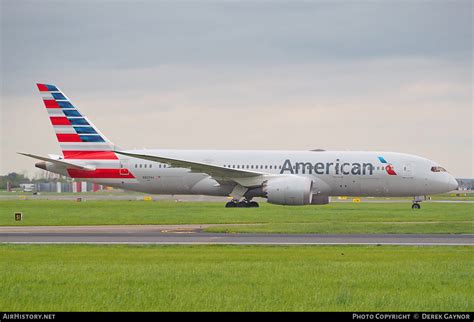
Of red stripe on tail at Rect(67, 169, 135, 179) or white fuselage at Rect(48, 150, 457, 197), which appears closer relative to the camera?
white fuselage at Rect(48, 150, 457, 197)

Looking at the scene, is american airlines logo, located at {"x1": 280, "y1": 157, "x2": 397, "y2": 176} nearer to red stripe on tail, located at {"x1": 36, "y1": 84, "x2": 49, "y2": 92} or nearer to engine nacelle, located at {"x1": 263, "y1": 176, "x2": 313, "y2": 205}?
engine nacelle, located at {"x1": 263, "y1": 176, "x2": 313, "y2": 205}

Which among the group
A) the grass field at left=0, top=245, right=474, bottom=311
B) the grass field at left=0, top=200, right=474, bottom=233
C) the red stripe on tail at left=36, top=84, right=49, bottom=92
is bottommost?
the grass field at left=0, top=245, right=474, bottom=311

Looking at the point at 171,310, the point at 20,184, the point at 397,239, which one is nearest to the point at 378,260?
the point at 397,239

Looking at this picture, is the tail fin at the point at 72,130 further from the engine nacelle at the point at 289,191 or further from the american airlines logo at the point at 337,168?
Result: the engine nacelle at the point at 289,191

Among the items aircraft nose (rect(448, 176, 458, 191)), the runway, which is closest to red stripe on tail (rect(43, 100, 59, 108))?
the runway

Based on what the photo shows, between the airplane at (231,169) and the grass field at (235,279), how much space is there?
2789cm

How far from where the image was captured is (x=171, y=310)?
14461mm

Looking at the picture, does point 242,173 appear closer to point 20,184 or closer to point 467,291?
point 467,291

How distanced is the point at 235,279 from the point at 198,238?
11433 mm

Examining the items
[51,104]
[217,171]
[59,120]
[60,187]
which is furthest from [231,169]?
[60,187]

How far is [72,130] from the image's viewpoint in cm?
5856

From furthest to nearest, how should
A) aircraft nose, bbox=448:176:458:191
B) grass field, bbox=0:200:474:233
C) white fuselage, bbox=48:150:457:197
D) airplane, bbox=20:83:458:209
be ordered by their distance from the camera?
aircraft nose, bbox=448:176:458:191, white fuselage, bbox=48:150:457:197, airplane, bbox=20:83:458:209, grass field, bbox=0:200:474:233

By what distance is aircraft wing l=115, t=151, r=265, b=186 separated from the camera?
51.6 metres

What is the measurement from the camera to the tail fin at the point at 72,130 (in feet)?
190
